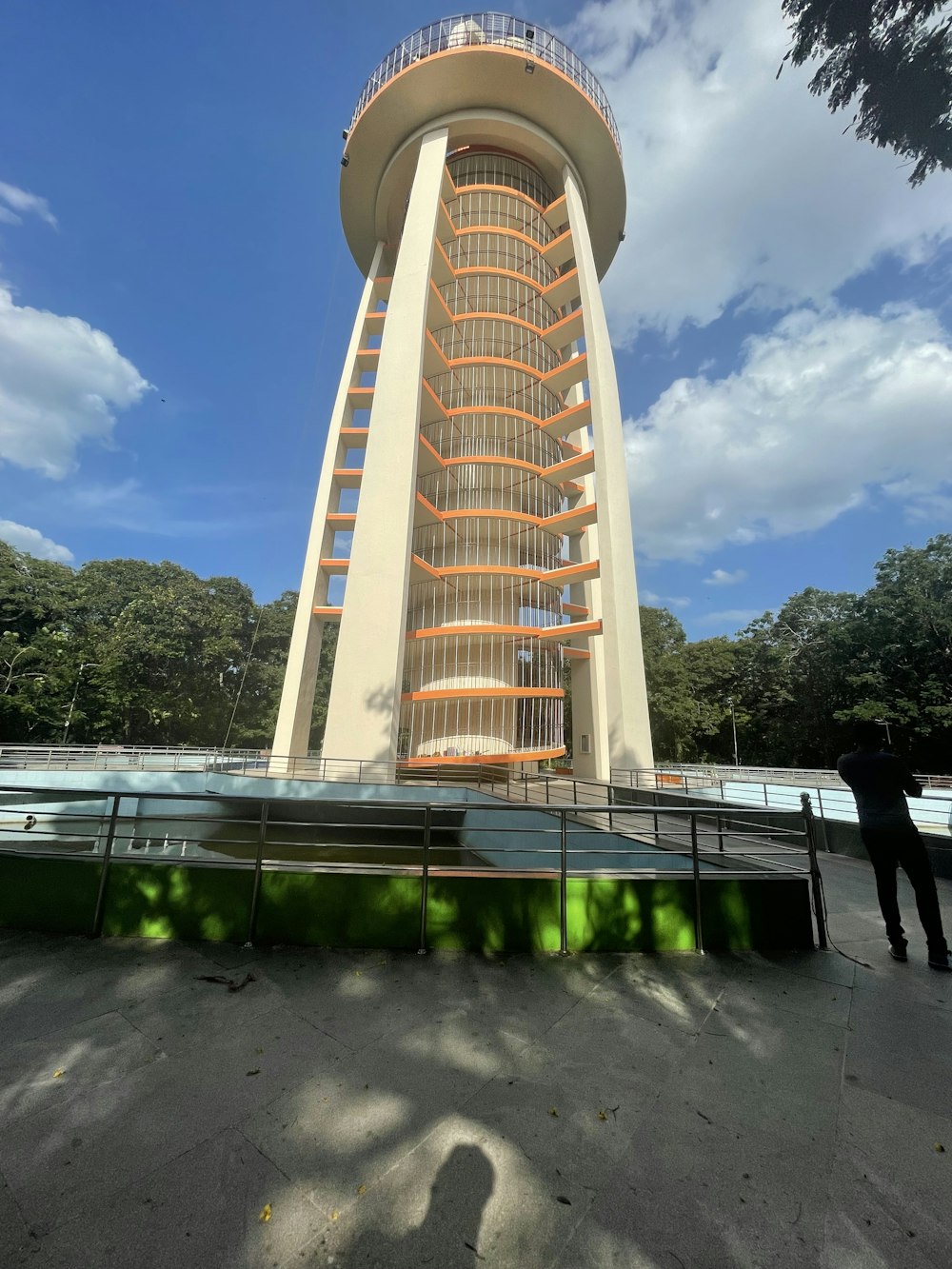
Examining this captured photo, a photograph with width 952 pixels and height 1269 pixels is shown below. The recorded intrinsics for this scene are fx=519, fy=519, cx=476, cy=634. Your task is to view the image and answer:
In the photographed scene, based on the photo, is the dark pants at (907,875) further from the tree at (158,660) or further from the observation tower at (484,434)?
the tree at (158,660)

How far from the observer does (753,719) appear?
36344 millimetres

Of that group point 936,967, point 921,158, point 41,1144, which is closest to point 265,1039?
point 41,1144

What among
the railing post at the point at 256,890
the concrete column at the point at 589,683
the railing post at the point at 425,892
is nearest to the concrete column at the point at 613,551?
the concrete column at the point at 589,683

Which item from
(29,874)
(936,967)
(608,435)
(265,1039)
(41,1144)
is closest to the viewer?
(41,1144)

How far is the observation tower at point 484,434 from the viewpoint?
56.2 feet

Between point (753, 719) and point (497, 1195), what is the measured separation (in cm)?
3967

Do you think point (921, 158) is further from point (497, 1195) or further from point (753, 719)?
point (753, 719)

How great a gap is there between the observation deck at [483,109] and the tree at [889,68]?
18960 mm

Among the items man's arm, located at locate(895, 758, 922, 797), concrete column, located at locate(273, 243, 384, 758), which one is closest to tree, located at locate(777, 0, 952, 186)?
man's arm, located at locate(895, 758, 922, 797)

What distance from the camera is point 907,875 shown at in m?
3.87

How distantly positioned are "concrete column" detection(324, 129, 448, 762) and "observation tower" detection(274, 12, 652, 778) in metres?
0.07

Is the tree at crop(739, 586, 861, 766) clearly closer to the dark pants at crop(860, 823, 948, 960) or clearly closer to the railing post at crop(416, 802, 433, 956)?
the dark pants at crop(860, 823, 948, 960)

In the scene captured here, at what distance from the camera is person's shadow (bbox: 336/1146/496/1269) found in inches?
65.6

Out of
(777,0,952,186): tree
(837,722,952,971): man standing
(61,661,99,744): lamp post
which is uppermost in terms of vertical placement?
(777,0,952,186): tree
